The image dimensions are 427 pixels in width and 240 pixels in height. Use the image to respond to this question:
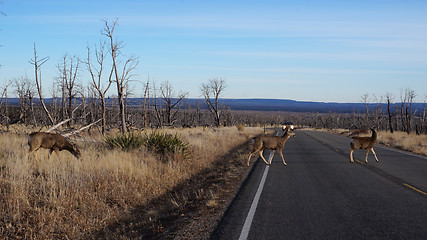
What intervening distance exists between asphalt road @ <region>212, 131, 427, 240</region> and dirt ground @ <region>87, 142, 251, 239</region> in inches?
11.9

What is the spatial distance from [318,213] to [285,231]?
4.36 feet

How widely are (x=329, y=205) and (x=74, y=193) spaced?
5800mm

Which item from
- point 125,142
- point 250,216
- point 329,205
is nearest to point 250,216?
point 250,216

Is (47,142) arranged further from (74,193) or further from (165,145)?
(74,193)

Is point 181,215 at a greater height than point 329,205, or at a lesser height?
lesser

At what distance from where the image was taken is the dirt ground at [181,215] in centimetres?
540

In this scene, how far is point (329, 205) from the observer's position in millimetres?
6625

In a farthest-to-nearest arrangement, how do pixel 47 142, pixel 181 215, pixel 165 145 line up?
pixel 165 145
pixel 47 142
pixel 181 215

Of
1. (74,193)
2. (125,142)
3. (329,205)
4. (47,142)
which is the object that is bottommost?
(329,205)

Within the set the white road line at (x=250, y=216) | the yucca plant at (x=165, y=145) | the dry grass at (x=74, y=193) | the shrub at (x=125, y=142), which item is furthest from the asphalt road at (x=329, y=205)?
the shrub at (x=125, y=142)

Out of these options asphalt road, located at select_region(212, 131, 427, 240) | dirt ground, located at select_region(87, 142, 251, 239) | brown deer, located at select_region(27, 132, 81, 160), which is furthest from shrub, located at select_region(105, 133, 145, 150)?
asphalt road, located at select_region(212, 131, 427, 240)

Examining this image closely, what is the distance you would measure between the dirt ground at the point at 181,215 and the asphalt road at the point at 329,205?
30 cm

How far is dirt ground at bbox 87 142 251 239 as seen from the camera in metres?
5.40

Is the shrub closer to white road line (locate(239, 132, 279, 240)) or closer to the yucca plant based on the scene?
the yucca plant
